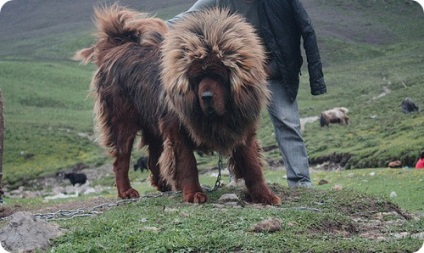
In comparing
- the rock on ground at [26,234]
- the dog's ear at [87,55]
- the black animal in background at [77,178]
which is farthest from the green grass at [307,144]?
the dog's ear at [87,55]

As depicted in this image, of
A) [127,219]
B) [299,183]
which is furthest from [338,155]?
[127,219]

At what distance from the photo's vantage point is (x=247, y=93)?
7289 millimetres

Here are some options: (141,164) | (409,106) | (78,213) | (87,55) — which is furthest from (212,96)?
(141,164)

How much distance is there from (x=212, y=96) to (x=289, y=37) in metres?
2.25

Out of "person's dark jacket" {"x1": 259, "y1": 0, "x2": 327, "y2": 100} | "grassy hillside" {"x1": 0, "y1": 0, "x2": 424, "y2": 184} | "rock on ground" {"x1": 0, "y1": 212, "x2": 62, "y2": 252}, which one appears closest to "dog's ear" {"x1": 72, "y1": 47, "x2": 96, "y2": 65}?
"grassy hillside" {"x1": 0, "y1": 0, "x2": 424, "y2": 184}

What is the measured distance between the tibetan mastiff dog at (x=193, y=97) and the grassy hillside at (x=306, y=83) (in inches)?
107

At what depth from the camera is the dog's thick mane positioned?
716 cm

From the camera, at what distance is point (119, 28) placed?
9.38m

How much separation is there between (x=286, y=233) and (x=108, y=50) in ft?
15.1

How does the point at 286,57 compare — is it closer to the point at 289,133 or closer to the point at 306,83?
the point at 289,133

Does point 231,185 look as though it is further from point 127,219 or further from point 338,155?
point 338,155

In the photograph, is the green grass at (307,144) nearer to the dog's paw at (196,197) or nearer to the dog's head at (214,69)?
the dog's paw at (196,197)

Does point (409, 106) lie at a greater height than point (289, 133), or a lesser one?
lesser

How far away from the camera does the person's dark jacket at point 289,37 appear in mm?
8719
